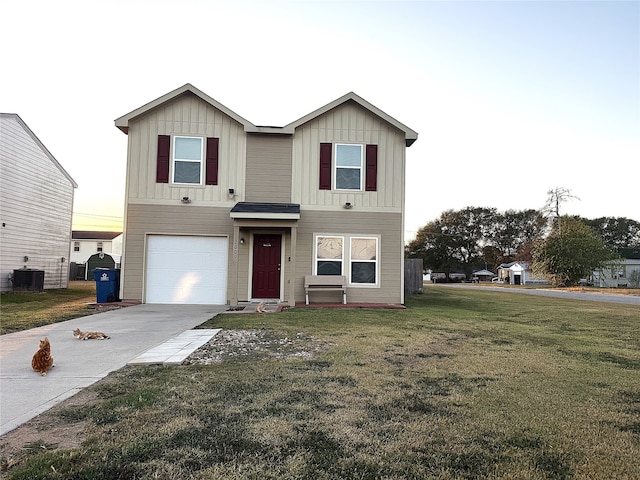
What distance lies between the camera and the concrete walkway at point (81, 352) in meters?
3.88

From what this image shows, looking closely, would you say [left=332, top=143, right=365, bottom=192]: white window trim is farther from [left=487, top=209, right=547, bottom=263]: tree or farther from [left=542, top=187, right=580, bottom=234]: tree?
[left=487, top=209, right=547, bottom=263]: tree

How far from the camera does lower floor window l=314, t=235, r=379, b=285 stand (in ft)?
42.8

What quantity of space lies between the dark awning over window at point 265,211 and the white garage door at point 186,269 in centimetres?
137

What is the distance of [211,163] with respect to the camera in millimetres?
12836

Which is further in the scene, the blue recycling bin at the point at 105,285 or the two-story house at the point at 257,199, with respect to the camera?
the two-story house at the point at 257,199

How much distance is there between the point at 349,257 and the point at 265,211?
10.2 feet

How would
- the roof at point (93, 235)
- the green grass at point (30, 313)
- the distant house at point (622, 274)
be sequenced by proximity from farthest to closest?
the roof at point (93, 235) → the distant house at point (622, 274) → the green grass at point (30, 313)

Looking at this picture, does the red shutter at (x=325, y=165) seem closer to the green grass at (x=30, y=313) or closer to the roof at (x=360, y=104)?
the roof at (x=360, y=104)

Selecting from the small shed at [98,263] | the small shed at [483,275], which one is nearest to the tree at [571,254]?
the small shed at [483,275]

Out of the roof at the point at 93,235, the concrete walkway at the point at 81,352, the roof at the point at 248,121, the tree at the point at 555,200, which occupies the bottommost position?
the concrete walkway at the point at 81,352

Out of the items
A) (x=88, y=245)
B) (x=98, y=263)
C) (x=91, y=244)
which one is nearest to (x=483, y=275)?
(x=98, y=263)


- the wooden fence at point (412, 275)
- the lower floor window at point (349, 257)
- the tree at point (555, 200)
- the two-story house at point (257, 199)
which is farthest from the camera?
the tree at point (555, 200)

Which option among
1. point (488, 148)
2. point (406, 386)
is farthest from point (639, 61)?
point (406, 386)

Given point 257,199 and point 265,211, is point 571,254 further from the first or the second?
point 265,211
